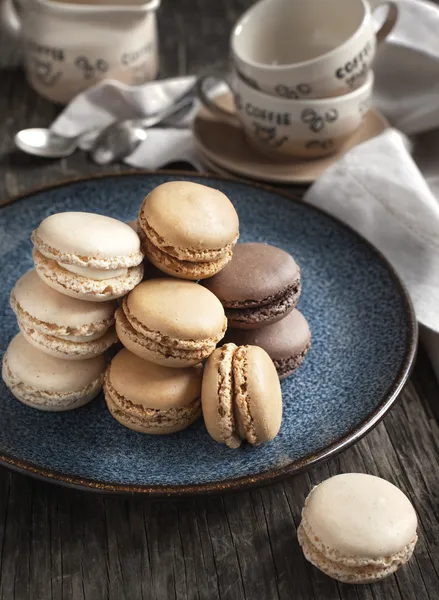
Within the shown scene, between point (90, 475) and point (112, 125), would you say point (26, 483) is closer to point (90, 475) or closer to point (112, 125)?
point (90, 475)

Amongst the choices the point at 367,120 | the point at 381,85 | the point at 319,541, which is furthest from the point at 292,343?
the point at 381,85

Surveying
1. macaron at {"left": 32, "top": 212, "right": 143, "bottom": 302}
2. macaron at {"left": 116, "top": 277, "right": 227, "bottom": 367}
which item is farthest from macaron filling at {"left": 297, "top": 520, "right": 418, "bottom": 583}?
macaron at {"left": 32, "top": 212, "right": 143, "bottom": 302}

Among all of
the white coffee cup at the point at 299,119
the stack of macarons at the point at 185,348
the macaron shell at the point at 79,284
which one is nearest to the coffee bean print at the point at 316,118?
the white coffee cup at the point at 299,119

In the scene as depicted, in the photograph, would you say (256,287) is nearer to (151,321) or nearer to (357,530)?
(151,321)

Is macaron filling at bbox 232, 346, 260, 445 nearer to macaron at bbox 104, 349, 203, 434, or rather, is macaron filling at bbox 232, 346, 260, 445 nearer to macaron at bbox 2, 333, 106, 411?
macaron at bbox 104, 349, 203, 434

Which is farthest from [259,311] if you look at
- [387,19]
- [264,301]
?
[387,19]
